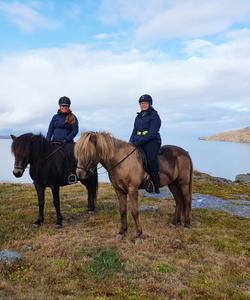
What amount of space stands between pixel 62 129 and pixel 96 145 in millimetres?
3426

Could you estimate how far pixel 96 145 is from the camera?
11.3 m

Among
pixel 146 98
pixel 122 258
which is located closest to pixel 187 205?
pixel 146 98

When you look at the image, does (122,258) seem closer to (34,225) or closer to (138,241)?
(138,241)

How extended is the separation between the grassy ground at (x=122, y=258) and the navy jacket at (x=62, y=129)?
306 cm

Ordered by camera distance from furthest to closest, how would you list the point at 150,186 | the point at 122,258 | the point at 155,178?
the point at 150,186
the point at 155,178
the point at 122,258

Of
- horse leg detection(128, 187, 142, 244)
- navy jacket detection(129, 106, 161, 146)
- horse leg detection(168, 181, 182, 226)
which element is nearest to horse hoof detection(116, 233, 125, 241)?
horse leg detection(128, 187, 142, 244)

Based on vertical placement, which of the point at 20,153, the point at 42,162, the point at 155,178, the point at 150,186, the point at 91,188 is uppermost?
the point at 20,153

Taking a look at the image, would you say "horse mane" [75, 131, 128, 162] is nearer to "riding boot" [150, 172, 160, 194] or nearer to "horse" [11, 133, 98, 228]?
"riding boot" [150, 172, 160, 194]

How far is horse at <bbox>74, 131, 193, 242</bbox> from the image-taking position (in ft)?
36.2

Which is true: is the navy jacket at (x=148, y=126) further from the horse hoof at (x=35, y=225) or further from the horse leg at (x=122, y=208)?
the horse hoof at (x=35, y=225)

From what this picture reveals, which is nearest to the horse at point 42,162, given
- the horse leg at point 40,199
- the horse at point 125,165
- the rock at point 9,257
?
the horse leg at point 40,199

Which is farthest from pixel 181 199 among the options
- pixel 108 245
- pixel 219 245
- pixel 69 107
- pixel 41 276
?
pixel 41 276

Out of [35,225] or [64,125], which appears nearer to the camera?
[35,225]

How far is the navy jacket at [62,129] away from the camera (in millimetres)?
14250
